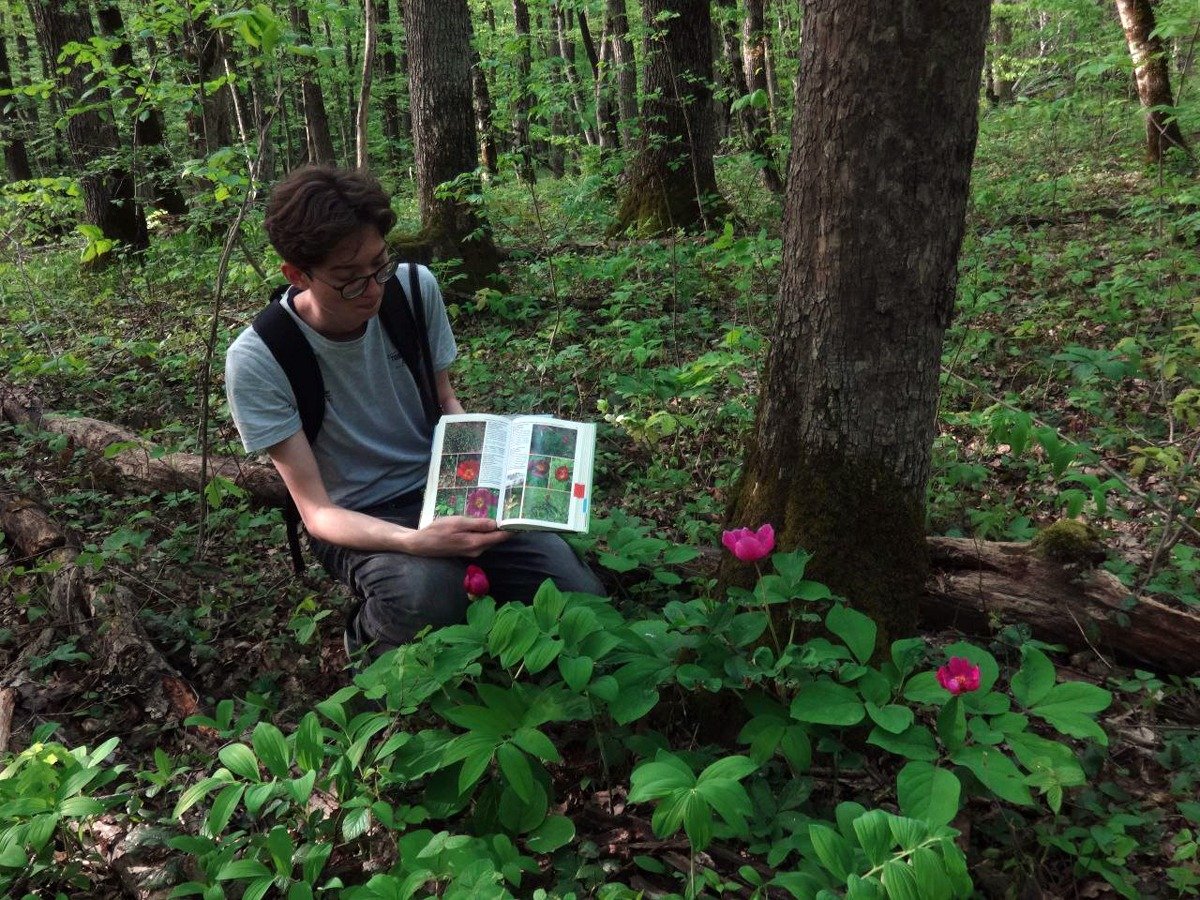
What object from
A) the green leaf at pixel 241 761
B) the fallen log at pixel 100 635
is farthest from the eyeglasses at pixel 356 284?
the fallen log at pixel 100 635

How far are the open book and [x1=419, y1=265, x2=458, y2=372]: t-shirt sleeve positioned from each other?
440 millimetres

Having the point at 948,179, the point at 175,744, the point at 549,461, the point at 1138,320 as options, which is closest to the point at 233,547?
the point at 175,744

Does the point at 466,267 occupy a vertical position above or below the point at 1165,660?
above

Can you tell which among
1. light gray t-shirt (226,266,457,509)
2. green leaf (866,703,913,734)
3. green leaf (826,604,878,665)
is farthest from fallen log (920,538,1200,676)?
light gray t-shirt (226,266,457,509)

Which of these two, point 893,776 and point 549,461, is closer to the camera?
point 893,776

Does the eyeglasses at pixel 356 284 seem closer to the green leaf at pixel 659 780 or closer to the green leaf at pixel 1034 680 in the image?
the green leaf at pixel 659 780

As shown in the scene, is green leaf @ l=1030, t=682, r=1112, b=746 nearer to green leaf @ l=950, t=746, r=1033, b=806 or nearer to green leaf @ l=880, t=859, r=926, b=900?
green leaf @ l=950, t=746, r=1033, b=806

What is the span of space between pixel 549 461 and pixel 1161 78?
8.42 m

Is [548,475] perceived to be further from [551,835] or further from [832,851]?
[832,851]

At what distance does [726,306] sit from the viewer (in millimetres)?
6125

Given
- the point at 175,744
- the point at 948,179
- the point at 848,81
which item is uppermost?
the point at 848,81

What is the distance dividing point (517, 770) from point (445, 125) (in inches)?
238

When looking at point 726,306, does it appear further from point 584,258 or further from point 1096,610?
point 1096,610

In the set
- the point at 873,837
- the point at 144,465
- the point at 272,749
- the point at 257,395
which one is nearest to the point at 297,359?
→ the point at 257,395
